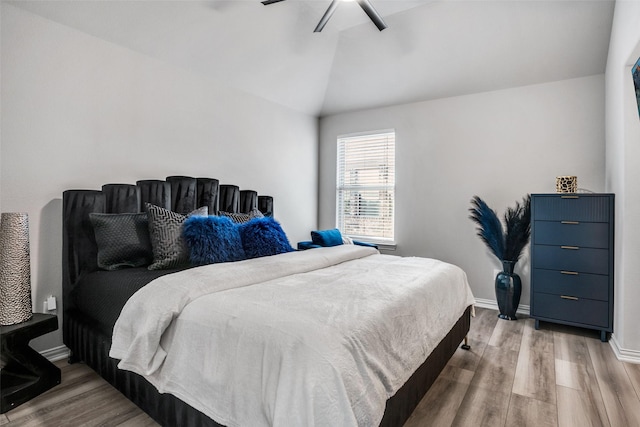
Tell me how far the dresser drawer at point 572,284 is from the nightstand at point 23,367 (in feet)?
12.6

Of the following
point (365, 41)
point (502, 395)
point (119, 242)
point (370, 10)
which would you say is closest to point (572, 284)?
point (502, 395)

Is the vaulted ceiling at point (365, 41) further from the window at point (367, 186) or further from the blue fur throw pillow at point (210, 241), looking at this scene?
the blue fur throw pillow at point (210, 241)

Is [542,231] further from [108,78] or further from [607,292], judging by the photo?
[108,78]

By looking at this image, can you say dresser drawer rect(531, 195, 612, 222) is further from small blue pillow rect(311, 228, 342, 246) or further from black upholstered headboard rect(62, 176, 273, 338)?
black upholstered headboard rect(62, 176, 273, 338)

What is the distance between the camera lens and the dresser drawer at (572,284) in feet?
9.48

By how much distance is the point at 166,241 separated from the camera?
93.0 inches

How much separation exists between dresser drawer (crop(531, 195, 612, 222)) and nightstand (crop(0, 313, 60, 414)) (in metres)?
3.89

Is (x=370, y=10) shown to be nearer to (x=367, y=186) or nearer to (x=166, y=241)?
(x=166, y=241)

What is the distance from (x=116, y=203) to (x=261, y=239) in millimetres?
1156

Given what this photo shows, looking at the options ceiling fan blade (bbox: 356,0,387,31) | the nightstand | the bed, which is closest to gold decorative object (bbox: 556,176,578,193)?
the bed

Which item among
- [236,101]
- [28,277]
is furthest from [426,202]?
[28,277]

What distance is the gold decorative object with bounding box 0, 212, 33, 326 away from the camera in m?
1.94

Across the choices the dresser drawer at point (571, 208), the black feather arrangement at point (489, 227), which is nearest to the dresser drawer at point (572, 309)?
the black feather arrangement at point (489, 227)

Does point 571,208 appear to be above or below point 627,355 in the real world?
above
